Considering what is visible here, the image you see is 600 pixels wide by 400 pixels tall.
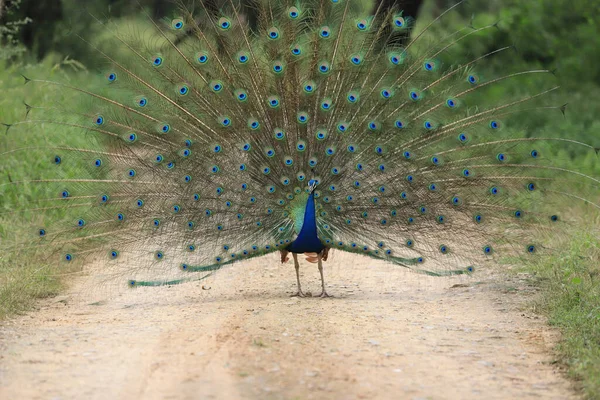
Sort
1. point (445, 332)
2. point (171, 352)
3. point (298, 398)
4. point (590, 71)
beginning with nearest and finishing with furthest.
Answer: point (298, 398)
point (171, 352)
point (445, 332)
point (590, 71)

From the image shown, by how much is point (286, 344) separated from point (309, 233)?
1922mm

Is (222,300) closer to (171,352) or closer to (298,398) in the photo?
(171,352)

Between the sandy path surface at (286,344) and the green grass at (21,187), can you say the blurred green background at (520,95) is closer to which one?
the green grass at (21,187)

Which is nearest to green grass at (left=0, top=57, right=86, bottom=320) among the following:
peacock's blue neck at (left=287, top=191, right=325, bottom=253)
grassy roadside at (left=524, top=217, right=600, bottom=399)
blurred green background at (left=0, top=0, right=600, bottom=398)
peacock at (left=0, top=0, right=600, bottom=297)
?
blurred green background at (left=0, top=0, right=600, bottom=398)

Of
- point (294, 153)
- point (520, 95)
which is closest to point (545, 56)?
point (520, 95)

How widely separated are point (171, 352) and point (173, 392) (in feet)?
3.28

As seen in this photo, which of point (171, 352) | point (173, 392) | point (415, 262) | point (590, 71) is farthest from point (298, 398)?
point (590, 71)

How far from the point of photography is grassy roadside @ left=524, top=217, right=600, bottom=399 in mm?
5711

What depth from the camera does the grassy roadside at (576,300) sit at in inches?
225

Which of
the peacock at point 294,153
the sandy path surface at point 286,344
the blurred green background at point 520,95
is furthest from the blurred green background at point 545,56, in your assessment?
the sandy path surface at point 286,344

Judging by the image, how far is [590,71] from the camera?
16.8 m

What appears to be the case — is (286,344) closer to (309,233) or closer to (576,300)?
(309,233)

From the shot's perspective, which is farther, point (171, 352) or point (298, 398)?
point (171, 352)

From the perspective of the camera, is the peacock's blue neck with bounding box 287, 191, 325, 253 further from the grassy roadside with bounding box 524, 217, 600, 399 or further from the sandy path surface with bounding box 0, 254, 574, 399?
the grassy roadside with bounding box 524, 217, 600, 399
